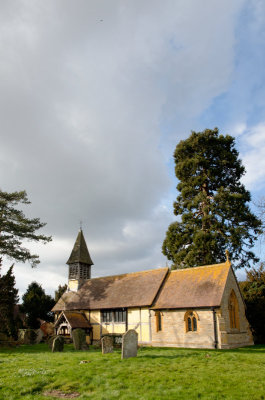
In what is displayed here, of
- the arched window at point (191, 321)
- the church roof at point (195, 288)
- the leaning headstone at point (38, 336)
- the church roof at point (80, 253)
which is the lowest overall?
the leaning headstone at point (38, 336)

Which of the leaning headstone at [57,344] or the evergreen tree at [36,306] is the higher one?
the evergreen tree at [36,306]

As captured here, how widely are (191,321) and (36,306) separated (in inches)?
899

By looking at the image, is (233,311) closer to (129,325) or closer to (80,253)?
(129,325)

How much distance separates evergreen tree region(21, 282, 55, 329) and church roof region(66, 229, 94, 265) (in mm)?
6708

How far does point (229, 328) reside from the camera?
21750mm

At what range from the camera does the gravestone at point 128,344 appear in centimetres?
1453

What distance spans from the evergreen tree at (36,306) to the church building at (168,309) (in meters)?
6.31

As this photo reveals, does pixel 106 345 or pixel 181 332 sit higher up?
pixel 181 332

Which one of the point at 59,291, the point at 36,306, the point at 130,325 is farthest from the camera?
the point at 59,291

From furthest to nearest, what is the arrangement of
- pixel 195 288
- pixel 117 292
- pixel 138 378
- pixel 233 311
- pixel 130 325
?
pixel 117 292, pixel 130 325, pixel 195 288, pixel 233 311, pixel 138 378

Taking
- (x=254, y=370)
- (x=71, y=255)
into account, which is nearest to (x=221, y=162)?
(x=71, y=255)

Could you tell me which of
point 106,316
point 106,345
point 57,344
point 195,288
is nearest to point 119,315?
point 106,316

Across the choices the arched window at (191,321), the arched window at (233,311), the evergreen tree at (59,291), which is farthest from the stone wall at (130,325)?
the evergreen tree at (59,291)

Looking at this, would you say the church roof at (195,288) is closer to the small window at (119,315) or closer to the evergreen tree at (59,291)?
the small window at (119,315)
